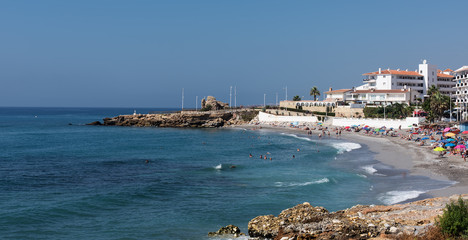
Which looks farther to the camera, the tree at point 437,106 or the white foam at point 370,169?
the tree at point 437,106

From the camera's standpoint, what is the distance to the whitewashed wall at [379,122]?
71.8 m

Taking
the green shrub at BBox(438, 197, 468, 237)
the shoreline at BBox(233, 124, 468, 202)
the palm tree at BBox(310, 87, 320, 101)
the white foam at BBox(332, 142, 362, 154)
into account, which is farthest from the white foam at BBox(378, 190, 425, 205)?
the palm tree at BBox(310, 87, 320, 101)

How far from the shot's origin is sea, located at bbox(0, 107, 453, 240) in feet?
70.8

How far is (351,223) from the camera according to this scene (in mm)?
15672

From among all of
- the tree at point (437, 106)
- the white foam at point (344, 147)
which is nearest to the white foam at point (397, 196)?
the white foam at point (344, 147)

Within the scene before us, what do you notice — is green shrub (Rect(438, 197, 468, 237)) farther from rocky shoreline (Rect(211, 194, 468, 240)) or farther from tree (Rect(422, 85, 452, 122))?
tree (Rect(422, 85, 452, 122))

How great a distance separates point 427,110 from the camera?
241 feet

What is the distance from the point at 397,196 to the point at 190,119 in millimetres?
85283

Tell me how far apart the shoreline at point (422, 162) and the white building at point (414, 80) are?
1651 inches

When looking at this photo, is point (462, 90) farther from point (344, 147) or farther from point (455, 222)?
point (455, 222)

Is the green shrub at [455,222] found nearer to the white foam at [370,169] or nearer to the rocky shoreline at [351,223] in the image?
the rocky shoreline at [351,223]

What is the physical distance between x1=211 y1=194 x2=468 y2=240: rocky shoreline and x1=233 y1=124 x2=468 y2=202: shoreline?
24.7 ft

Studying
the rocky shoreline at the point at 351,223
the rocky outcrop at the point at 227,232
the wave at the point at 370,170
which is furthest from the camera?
the wave at the point at 370,170

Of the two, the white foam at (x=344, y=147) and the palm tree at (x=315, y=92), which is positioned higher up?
the palm tree at (x=315, y=92)
